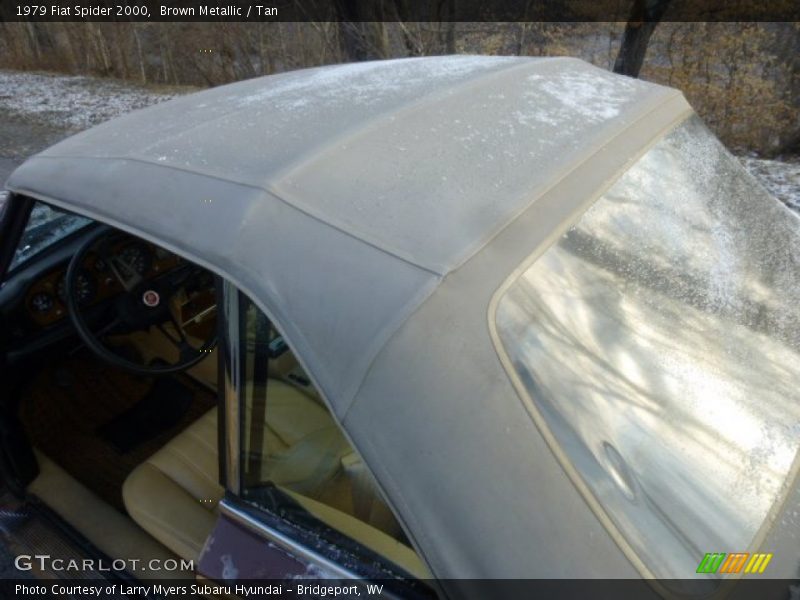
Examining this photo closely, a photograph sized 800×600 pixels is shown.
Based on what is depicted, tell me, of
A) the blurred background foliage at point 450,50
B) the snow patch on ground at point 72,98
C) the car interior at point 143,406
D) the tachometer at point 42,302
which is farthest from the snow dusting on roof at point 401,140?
the snow patch on ground at point 72,98

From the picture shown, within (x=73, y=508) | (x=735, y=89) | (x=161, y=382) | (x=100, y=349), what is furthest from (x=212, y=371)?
(x=735, y=89)

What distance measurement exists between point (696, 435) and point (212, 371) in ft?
6.62

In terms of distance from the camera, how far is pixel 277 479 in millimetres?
1450

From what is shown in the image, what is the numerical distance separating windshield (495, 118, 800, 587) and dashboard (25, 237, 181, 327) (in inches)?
72.5

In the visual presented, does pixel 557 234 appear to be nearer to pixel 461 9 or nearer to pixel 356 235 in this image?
pixel 356 235

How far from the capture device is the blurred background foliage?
25.9 feet

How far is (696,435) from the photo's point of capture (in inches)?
46.9

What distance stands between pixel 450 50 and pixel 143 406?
8.63m

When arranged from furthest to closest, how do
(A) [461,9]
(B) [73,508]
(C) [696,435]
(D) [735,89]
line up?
(A) [461,9], (D) [735,89], (B) [73,508], (C) [696,435]

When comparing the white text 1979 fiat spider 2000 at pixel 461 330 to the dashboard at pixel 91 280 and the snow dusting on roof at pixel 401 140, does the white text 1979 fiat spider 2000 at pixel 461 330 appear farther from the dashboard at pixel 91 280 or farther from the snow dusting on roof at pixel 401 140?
the dashboard at pixel 91 280

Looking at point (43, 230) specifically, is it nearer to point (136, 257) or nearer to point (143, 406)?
point (136, 257)

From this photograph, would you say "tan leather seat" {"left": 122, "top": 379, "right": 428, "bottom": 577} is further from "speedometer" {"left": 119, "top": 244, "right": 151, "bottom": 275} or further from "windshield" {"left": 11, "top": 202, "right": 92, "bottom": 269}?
"windshield" {"left": 11, "top": 202, "right": 92, "bottom": 269}

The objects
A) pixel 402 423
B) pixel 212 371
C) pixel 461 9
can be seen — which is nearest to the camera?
pixel 402 423

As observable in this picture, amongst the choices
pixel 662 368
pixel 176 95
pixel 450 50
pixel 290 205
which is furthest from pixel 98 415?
pixel 176 95
